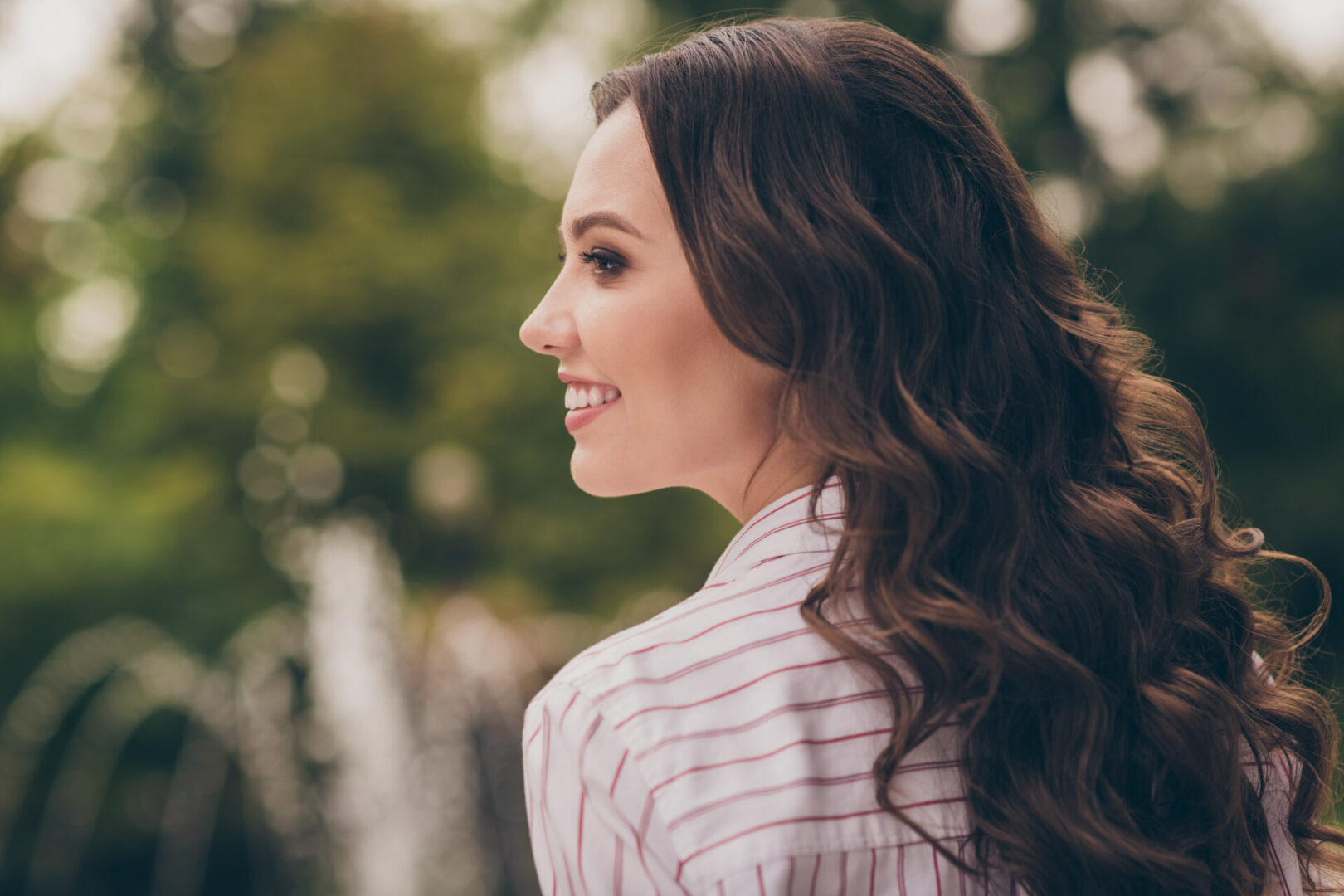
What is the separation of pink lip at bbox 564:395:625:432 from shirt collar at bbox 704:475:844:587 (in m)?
0.27

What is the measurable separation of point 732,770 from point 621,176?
30.9 inches

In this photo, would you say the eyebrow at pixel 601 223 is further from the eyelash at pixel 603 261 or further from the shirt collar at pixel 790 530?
the shirt collar at pixel 790 530

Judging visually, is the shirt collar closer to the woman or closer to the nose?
the woman

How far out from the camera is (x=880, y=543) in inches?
52.4

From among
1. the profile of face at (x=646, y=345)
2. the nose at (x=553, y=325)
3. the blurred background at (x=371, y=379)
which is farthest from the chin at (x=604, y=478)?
the blurred background at (x=371, y=379)

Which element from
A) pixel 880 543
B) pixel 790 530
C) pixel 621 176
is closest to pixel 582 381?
pixel 621 176

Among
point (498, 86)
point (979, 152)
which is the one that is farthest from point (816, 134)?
point (498, 86)

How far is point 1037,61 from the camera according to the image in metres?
11.5

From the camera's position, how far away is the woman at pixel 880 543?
1.21 m

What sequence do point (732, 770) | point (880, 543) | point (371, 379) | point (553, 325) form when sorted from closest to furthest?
point (732, 770) < point (880, 543) < point (553, 325) < point (371, 379)

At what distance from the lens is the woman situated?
1207mm

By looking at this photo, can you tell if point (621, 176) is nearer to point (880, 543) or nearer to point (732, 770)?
point (880, 543)

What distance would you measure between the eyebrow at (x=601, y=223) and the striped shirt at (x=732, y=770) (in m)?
0.51

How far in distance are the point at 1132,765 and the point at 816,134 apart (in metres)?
0.84
